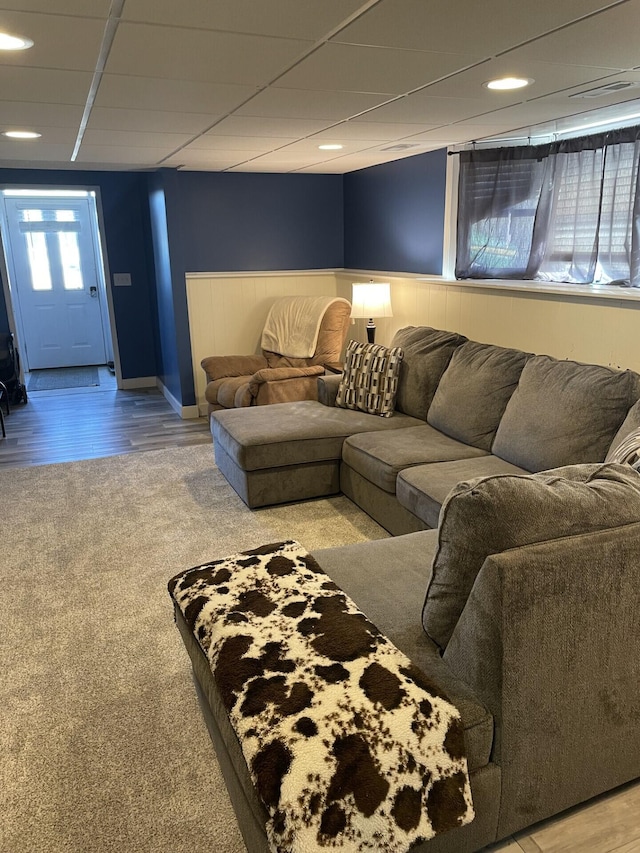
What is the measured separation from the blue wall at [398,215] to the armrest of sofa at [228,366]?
1.40 meters

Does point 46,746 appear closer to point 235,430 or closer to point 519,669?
point 519,669

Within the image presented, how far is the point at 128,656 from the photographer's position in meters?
2.34

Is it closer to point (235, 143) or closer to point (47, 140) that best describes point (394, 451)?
point (235, 143)

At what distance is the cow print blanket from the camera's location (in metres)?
1.20

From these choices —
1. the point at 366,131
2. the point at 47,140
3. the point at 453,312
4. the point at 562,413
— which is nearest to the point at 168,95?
the point at 366,131

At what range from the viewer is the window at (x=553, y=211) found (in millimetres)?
3227

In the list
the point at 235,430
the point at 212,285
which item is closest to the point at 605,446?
the point at 235,430

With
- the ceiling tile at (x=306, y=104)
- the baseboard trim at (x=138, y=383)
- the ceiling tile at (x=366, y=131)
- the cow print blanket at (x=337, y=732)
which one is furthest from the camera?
the baseboard trim at (x=138, y=383)

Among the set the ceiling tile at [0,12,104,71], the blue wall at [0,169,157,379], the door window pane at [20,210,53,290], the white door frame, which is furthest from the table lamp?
the door window pane at [20,210,53,290]

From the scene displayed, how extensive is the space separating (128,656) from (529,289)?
9.31 feet

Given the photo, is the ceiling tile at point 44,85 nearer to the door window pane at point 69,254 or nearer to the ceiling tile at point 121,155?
the ceiling tile at point 121,155

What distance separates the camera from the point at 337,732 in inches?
50.4

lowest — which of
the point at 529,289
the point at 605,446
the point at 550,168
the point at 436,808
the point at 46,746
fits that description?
the point at 46,746

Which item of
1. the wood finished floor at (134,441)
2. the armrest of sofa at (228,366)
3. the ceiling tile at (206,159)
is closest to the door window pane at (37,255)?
the wood finished floor at (134,441)
